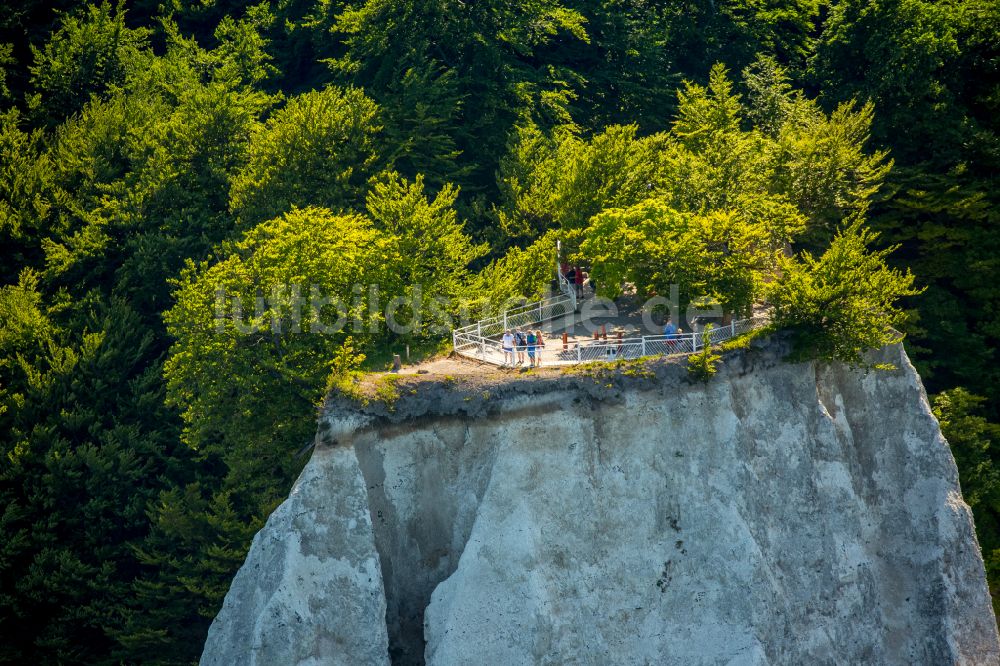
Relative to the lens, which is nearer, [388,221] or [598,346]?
[598,346]

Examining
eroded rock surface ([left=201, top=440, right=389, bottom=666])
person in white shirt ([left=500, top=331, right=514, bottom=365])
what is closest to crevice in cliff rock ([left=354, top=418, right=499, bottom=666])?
eroded rock surface ([left=201, top=440, right=389, bottom=666])

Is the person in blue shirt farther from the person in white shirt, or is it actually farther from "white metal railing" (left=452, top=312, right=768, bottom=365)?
the person in white shirt

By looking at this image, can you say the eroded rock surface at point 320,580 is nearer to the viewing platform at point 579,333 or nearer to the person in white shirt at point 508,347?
the person in white shirt at point 508,347

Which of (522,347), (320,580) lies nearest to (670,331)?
(522,347)

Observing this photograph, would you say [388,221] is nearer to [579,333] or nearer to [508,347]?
[579,333]

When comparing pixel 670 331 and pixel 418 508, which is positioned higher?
pixel 670 331

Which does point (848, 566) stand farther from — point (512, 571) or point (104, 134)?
point (104, 134)
